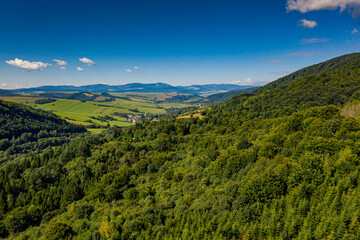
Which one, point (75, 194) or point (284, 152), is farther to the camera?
point (75, 194)

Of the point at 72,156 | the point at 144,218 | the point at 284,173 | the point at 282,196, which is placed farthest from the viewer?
the point at 72,156

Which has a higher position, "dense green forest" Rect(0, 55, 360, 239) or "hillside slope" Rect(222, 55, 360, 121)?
"hillside slope" Rect(222, 55, 360, 121)

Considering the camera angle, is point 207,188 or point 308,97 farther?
point 308,97

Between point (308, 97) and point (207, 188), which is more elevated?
point (308, 97)

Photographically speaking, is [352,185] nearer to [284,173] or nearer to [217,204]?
[284,173]

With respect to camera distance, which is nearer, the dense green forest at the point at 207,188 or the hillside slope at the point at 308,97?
the dense green forest at the point at 207,188

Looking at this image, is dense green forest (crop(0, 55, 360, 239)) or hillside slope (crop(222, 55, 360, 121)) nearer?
dense green forest (crop(0, 55, 360, 239))

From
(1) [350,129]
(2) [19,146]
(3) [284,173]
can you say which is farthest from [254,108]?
(2) [19,146]

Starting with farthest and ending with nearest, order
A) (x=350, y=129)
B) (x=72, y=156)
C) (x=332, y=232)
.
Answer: (x=72, y=156) → (x=350, y=129) → (x=332, y=232)
